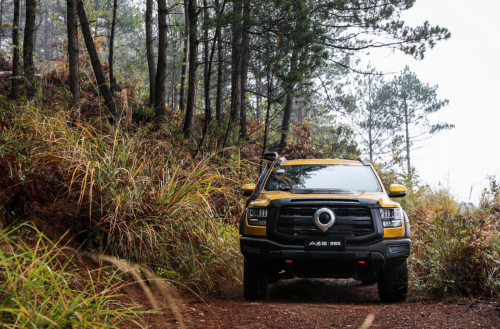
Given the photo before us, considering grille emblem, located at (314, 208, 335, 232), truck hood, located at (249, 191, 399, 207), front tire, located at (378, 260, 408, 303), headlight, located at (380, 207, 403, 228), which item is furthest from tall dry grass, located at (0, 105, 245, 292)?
headlight, located at (380, 207, 403, 228)

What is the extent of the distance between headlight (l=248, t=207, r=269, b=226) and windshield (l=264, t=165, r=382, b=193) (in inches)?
26.0

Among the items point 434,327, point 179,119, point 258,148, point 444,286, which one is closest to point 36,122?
point 434,327

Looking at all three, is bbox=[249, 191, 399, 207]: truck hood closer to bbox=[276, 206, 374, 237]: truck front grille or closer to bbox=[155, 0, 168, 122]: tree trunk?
bbox=[276, 206, 374, 237]: truck front grille

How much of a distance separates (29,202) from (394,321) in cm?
410

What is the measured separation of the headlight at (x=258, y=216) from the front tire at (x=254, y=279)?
0.49 m

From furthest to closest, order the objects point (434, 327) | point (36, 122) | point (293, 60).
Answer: point (293, 60), point (36, 122), point (434, 327)

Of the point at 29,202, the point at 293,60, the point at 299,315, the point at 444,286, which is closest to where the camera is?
the point at 299,315

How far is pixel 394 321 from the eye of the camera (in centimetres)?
427

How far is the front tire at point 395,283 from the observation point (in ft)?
17.1

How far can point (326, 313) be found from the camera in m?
4.59

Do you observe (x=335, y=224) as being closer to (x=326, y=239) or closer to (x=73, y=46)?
(x=326, y=239)

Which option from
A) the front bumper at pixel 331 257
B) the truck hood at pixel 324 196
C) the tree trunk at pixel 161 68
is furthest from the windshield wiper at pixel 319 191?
the tree trunk at pixel 161 68

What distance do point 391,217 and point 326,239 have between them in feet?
2.86

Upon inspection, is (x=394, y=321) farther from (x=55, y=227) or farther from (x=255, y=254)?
(x=55, y=227)
